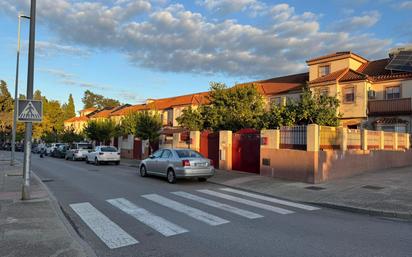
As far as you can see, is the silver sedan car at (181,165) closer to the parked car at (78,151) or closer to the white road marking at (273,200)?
the white road marking at (273,200)

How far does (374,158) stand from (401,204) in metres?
9.92

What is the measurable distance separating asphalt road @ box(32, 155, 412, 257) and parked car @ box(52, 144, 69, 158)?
89.8 feet

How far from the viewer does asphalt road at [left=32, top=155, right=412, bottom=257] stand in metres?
6.25

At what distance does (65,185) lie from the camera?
1479 centimetres

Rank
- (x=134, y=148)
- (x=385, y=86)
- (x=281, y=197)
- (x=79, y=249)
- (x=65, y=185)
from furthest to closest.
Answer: (x=134, y=148), (x=385, y=86), (x=65, y=185), (x=281, y=197), (x=79, y=249)

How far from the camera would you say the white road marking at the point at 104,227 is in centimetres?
673

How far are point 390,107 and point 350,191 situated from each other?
18.0m

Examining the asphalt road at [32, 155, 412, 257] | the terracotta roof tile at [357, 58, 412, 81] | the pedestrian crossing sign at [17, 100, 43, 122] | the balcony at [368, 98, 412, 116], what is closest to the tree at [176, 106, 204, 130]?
the balcony at [368, 98, 412, 116]

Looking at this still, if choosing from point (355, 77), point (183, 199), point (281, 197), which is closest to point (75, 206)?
point (183, 199)

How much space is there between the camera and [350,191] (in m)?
12.8

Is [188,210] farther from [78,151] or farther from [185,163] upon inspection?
[78,151]

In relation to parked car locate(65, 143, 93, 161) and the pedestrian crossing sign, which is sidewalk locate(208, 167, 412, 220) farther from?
parked car locate(65, 143, 93, 161)

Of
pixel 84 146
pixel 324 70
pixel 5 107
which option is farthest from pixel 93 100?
pixel 324 70

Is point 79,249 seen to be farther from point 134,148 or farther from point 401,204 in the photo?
point 134,148
